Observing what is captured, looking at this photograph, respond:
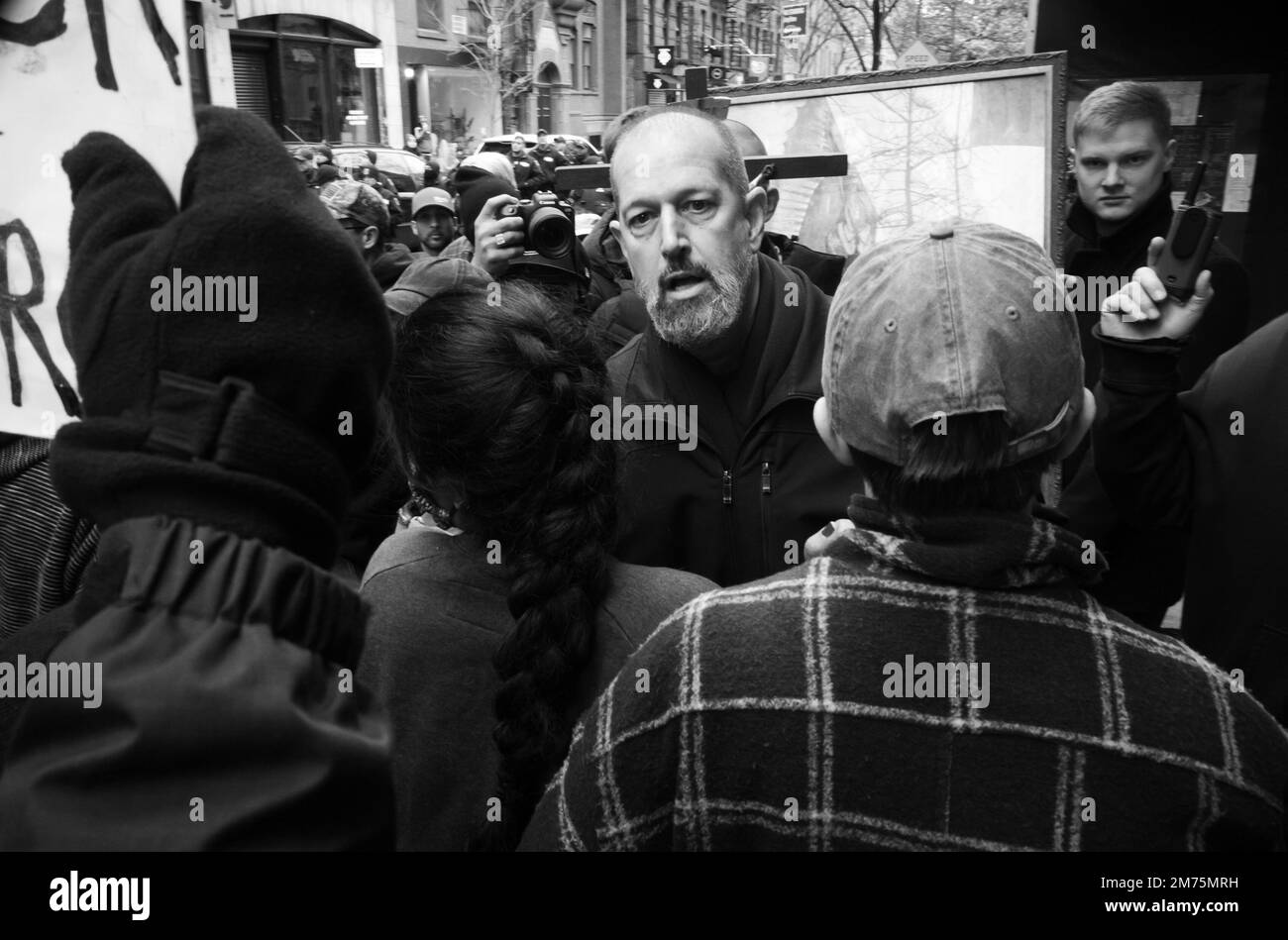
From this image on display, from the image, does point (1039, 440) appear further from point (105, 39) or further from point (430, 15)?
point (430, 15)

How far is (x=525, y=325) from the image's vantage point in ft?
5.82

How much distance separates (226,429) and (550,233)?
2420mm

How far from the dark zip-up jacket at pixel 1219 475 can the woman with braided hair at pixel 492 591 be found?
0.95m

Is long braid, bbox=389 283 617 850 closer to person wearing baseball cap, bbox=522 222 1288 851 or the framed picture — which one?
person wearing baseball cap, bbox=522 222 1288 851

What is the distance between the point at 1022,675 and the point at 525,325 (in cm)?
102

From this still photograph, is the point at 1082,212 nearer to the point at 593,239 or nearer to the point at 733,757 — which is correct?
the point at 593,239

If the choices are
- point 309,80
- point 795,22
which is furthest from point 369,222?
point 309,80

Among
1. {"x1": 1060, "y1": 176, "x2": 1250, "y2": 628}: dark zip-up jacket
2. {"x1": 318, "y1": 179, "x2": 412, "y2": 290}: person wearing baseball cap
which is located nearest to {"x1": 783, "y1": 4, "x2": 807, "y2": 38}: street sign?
{"x1": 318, "y1": 179, "x2": 412, "y2": 290}: person wearing baseball cap

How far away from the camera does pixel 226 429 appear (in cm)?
89

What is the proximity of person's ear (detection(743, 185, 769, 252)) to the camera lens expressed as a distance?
714 millimetres

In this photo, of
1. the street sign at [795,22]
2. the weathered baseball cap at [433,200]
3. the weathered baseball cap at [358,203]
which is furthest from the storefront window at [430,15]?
the weathered baseball cap at [358,203]

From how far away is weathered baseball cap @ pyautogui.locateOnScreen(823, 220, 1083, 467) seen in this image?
1.20 metres

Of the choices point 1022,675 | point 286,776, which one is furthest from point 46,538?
point 1022,675
